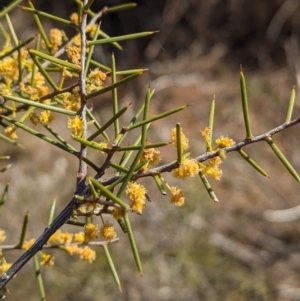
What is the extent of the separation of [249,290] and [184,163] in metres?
2.37

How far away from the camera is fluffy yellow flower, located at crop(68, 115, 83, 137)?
474 millimetres

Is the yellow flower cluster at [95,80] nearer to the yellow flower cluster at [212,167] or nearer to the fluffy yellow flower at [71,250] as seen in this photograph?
the yellow flower cluster at [212,167]

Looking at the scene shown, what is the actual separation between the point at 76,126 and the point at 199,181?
8.76 ft

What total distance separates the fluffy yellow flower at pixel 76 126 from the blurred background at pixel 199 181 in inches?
71.8

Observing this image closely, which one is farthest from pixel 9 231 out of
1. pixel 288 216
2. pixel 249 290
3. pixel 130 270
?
pixel 288 216

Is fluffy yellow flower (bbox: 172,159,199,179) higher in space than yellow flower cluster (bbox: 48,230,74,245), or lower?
lower

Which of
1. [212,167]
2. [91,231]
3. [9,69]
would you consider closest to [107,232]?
[91,231]

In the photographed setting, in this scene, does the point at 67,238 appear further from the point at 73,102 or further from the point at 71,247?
the point at 73,102

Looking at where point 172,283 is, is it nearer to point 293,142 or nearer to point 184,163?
point 293,142

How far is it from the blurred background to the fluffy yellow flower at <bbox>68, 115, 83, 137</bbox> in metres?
1.82

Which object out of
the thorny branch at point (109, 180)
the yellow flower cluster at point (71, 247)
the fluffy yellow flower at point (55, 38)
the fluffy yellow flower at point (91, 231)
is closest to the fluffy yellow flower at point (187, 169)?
the thorny branch at point (109, 180)

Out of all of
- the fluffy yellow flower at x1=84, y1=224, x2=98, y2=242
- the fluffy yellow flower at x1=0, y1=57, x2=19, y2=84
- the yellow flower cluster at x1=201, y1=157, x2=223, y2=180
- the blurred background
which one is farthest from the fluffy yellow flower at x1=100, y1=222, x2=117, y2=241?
the blurred background

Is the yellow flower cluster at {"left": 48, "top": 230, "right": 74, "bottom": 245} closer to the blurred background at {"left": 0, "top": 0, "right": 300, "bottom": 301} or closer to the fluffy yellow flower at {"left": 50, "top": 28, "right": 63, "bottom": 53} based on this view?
Answer: the fluffy yellow flower at {"left": 50, "top": 28, "right": 63, "bottom": 53}

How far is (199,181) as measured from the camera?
10.2 ft
